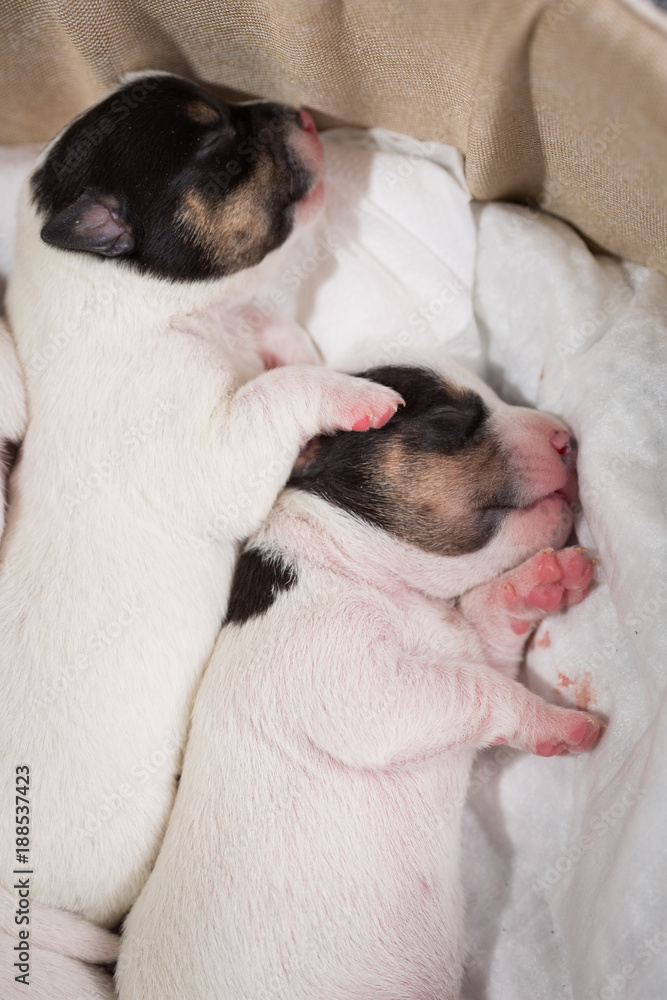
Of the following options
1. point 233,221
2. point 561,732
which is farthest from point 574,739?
point 233,221

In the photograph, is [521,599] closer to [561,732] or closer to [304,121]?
[561,732]

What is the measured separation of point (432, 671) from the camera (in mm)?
2207

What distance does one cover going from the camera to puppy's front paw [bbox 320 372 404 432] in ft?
7.45

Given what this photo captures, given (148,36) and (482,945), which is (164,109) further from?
(482,945)

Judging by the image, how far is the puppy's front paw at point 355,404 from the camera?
227 cm

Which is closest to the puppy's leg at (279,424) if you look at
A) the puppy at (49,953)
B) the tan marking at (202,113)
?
the tan marking at (202,113)

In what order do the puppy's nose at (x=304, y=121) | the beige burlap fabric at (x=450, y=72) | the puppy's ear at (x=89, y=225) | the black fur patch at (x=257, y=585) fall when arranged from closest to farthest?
the beige burlap fabric at (x=450, y=72) → the puppy's ear at (x=89, y=225) → the black fur patch at (x=257, y=585) → the puppy's nose at (x=304, y=121)

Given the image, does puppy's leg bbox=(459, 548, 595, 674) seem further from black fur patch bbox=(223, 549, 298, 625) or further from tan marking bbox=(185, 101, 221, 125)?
tan marking bbox=(185, 101, 221, 125)

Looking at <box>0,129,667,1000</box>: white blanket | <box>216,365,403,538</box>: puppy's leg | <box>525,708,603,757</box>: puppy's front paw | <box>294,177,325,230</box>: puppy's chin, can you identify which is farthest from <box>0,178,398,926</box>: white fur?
<box>525,708,603,757</box>: puppy's front paw

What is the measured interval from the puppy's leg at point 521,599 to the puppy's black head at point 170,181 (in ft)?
4.15

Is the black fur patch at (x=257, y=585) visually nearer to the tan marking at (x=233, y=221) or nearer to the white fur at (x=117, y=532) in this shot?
the white fur at (x=117, y=532)

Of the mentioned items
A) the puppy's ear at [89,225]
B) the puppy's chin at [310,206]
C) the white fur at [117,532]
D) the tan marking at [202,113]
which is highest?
the tan marking at [202,113]

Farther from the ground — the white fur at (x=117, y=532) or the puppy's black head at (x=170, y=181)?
the puppy's black head at (x=170, y=181)

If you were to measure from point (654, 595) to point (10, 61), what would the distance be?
8.88 feet
